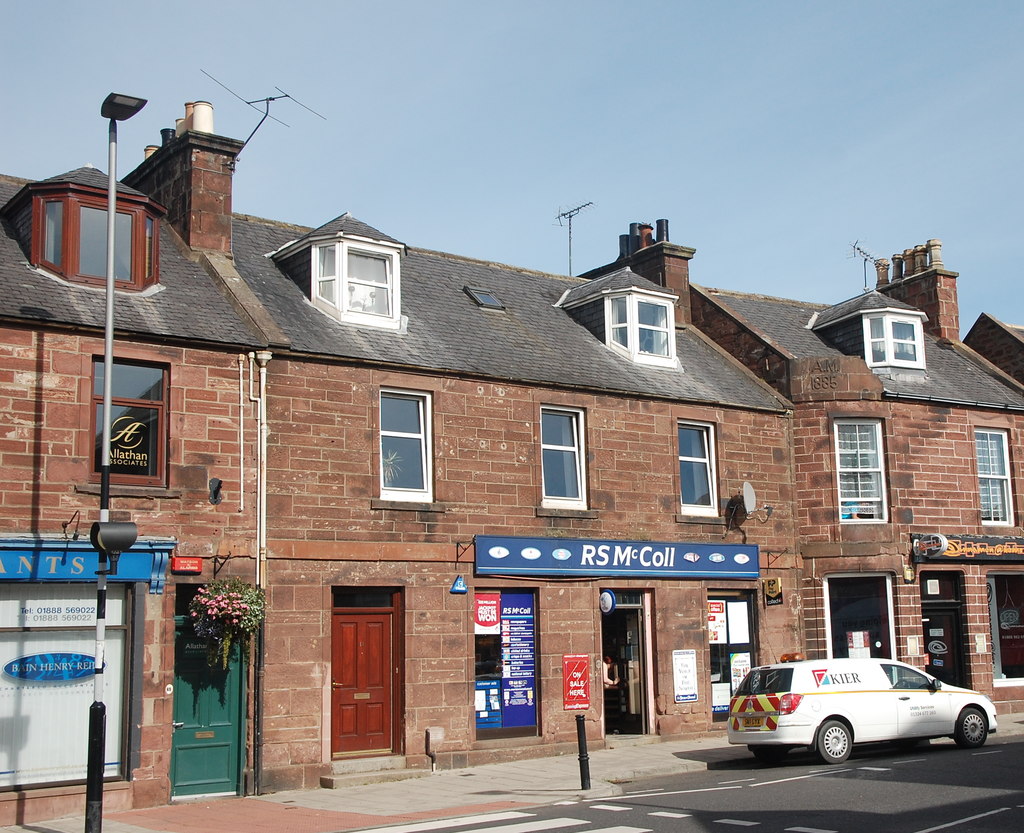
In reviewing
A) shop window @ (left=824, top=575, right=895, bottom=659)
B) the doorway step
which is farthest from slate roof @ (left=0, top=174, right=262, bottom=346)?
shop window @ (left=824, top=575, right=895, bottom=659)

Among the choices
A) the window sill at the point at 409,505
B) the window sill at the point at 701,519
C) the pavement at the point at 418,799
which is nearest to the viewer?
the pavement at the point at 418,799

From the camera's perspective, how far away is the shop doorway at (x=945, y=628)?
2341cm

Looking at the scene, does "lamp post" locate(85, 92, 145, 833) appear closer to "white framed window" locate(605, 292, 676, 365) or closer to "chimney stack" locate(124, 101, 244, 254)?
"chimney stack" locate(124, 101, 244, 254)

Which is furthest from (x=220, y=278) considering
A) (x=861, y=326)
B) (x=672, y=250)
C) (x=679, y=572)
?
(x=861, y=326)

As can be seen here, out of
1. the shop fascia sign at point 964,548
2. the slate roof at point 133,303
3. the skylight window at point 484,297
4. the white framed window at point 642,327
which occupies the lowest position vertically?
the shop fascia sign at point 964,548

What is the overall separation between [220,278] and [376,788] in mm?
7979

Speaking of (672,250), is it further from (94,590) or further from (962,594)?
(94,590)

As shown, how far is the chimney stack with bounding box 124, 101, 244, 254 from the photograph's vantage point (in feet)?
61.7

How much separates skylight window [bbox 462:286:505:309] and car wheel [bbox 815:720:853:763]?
32.0 feet

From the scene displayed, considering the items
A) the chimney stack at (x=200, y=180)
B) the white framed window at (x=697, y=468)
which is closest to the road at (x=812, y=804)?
the white framed window at (x=697, y=468)

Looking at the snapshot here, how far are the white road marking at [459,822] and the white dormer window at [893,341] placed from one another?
15.0 m

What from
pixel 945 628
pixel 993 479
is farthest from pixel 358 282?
pixel 993 479

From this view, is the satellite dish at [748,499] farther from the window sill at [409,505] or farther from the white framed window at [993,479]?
the window sill at [409,505]

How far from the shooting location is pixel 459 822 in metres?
12.9
